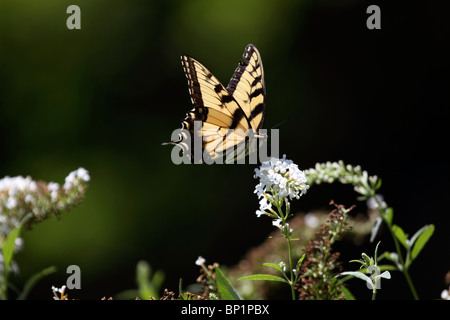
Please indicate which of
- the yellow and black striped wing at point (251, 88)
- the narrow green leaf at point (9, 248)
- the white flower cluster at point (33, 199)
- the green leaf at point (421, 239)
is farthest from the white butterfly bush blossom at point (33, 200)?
the green leaf at point (421, 239)

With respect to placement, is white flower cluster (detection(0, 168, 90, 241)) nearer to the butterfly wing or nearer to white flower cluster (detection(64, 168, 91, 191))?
white flower cluster (detection(64, 168, 91, 191))

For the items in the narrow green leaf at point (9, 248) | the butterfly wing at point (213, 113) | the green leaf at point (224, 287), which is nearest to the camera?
the green leaf at point (224, 287)

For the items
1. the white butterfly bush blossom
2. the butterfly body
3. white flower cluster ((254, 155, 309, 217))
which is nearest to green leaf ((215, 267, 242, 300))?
white flower cluster ((254, 155, 309, 217))

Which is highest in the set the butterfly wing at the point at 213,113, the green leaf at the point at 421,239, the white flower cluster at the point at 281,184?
the butterfly wing at the point at 213,113

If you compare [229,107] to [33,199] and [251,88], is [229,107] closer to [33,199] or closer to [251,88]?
[251,88]

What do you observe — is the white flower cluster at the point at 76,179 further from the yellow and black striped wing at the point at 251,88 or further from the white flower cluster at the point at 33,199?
the yellow and black striped wing at the point at 251,88
